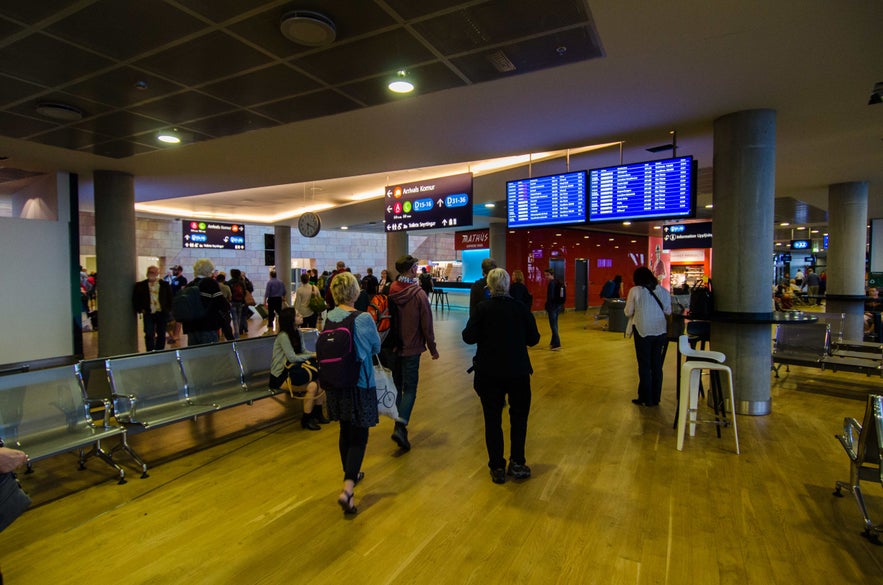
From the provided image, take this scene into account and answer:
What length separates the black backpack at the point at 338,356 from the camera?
2879mm

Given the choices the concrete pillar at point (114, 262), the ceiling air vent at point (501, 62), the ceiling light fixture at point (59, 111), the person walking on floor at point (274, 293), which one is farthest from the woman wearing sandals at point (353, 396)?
the person walking on floor at point (274, 293)

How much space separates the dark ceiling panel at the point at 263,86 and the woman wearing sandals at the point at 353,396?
1.83 meters

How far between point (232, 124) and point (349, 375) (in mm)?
3438

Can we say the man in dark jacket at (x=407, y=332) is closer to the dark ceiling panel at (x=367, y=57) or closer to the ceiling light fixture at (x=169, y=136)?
the dark ceiling panel at (x=367, y=57)

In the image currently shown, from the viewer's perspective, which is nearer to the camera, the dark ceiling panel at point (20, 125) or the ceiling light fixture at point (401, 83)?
the ceiling light fixture at point (401, 83)

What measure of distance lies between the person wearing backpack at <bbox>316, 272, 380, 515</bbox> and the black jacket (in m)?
0.77

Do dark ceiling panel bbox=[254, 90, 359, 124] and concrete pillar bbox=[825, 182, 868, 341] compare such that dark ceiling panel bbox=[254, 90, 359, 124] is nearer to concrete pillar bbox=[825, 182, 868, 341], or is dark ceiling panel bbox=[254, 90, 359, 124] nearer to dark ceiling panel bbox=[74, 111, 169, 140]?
dark ceiling panel bbox=[74, 111, 169, 140]

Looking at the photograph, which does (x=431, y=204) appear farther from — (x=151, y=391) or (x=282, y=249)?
(x=282, y=249)

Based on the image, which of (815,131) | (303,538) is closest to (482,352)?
(303,538)

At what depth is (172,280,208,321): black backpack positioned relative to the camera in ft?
18.0

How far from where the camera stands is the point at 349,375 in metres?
→ 2.91

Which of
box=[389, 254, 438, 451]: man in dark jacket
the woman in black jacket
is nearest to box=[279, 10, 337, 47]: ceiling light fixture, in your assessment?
box=[389, 254, 438, 451]: man in dark jacket

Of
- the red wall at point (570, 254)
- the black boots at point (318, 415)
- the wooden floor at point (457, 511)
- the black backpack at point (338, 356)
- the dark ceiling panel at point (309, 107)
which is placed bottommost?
the wooden floor at point (457, 511)

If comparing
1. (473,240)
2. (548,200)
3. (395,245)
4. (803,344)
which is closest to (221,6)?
(548,200)
